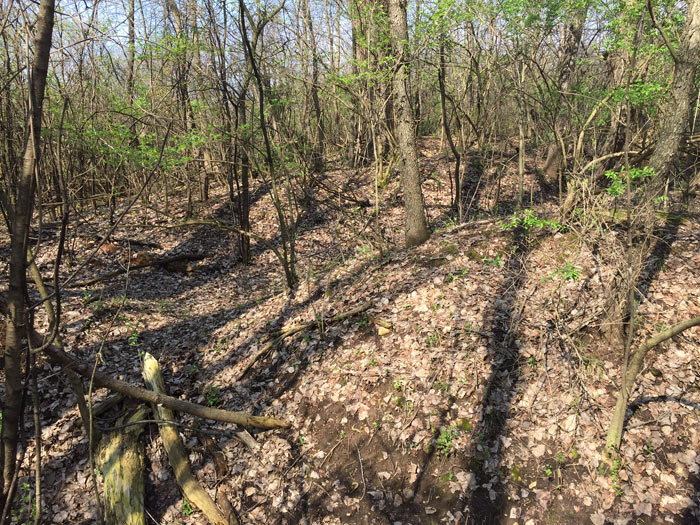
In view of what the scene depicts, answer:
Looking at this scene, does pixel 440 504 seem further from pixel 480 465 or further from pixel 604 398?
pixel 604 398

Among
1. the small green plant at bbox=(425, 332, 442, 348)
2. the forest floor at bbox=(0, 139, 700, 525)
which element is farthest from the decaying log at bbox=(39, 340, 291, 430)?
the small green plant at bbox=(425, 332, 442, 348)

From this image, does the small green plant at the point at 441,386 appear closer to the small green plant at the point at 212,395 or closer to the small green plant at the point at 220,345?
the small green plant at the point at 212,395

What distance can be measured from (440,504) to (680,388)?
10.2 ft

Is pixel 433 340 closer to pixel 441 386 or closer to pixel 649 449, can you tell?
pixel 441 386

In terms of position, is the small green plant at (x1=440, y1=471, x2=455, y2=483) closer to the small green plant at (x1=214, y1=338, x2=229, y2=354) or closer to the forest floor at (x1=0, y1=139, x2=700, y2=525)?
the forest floor at (x1=0, y1=139, x2=700, y2=525)

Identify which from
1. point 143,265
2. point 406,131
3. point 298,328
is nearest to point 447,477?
point 298,328

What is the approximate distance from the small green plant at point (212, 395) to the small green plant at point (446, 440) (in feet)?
10.8

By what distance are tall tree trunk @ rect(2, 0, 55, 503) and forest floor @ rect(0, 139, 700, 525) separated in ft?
1.90

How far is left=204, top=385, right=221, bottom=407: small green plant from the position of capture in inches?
224

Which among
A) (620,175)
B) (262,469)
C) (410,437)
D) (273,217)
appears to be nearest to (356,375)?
(410,437)

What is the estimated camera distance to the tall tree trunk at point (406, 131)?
7160 millimetres

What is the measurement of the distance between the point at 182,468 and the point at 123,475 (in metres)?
0.65

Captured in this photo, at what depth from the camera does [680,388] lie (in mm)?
4391

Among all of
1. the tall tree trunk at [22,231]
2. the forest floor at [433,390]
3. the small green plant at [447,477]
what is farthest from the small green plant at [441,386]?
the tall tree trunk at [22,231]
